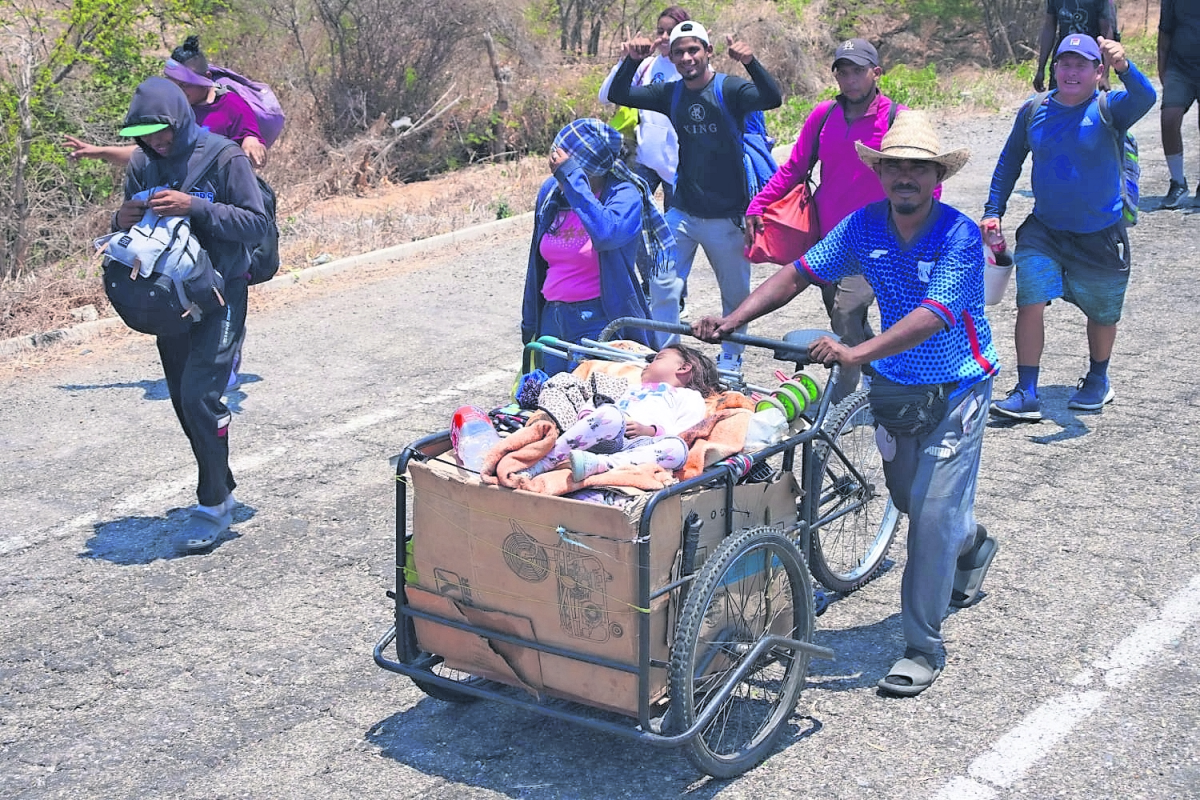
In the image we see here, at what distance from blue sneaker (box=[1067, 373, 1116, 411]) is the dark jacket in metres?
2.77

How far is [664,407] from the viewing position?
4.33m

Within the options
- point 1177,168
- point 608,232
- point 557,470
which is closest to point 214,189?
point 608,232

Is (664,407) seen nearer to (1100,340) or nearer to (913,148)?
(913,148)

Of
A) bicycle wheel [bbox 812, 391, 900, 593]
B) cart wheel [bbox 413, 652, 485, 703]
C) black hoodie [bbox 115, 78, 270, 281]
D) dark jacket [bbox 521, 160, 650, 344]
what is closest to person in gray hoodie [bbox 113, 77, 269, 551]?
black hoodie [bbox 115, 78, 270, 281]

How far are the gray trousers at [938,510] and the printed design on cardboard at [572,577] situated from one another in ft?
4.27

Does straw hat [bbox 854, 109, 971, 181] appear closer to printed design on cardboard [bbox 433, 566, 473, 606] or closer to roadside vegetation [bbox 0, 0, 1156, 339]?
printed design on cardboard [bbox 433, 566, 473, 606]

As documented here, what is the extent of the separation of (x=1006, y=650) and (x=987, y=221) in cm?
280

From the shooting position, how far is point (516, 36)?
700 inches

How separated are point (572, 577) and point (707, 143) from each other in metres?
4.15

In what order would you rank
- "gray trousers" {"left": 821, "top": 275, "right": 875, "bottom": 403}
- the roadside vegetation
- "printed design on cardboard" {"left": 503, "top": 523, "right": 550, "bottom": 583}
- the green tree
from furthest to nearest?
the roadside vegetation
the green tree
"gray trousers" {"left": 821, "top": 275, "right": 875, "bottom": 403}
"printed design on cardboard" {"left": 503, "top": 523, "right": 550, "bottom": 583}

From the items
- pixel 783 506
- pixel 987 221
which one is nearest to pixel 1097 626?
pixel 783 506

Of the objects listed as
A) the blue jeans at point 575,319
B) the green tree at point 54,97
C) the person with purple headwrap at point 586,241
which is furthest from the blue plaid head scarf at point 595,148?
the green tree at point 54,97

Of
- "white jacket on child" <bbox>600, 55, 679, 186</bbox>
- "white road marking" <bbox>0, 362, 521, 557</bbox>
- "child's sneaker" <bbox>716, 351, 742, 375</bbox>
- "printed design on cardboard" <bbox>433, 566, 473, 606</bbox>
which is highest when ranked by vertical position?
"white jacket on child" <bbox>600, 55, 679, 186</bbox>

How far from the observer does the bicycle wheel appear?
→ 5043mm
